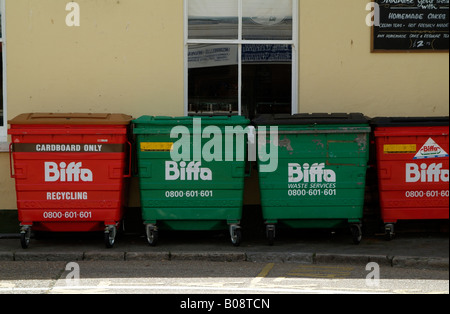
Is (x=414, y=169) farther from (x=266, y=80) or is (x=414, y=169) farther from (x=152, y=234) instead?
(x=152, y=234)

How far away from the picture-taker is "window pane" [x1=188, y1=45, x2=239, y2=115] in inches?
375

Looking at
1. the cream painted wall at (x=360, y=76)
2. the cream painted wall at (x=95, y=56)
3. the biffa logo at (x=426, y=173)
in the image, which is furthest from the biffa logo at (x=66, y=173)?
the biffa logo at (x=426, y=173)

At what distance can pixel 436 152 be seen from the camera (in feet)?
28.0

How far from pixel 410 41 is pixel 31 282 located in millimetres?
5429

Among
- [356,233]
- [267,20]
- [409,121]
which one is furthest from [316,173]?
[267,20]

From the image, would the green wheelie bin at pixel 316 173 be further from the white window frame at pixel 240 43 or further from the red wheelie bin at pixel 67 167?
the red wheelie bin at pixel 67 167

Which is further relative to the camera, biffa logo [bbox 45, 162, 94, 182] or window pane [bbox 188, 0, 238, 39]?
window pane [bbox 188, 0, 238, 39]

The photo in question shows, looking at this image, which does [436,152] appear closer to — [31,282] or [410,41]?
[410,41]

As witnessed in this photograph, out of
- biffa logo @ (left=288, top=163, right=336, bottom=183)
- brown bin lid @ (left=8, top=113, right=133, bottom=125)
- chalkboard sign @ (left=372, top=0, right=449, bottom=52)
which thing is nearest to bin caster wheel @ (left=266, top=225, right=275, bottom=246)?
biffa logo @ (left=288, top=163, right=336, bottom=183)

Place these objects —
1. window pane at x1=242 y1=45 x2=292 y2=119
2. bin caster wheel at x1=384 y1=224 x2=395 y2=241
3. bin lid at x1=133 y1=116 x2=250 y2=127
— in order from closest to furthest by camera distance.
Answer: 1. bin lid at x1=133 y1=116 x2=250 y2=127
2. bin caster wheel at x1=384 y1=224 x2=395 y2=241
3. window pane at x1=242 y1=45 x2=292 y2=119

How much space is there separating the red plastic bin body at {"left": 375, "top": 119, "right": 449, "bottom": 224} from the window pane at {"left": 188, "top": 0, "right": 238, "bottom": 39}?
2.35 meters

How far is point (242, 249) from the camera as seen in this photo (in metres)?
8.43

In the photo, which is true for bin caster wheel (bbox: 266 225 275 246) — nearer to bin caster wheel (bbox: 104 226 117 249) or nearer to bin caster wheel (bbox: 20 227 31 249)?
bin caster wheel (bbox: 104 226 117 249)

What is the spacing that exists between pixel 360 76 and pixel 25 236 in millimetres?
4508
